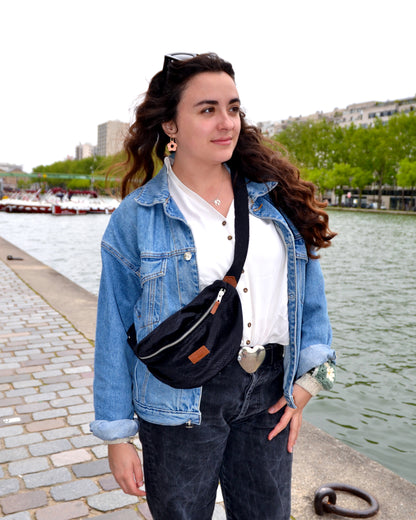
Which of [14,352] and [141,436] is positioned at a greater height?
[141,436]

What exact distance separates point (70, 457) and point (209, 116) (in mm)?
2682

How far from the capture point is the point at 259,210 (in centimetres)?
186

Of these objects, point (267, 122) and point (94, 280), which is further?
point (267, 122)

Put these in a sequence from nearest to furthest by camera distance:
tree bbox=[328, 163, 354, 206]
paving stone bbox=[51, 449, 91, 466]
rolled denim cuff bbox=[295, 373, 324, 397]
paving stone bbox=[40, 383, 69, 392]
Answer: rolled denim cuff bbox=[295, 373, 324, 397] < paving stone bbox=[51, 449, 91, 466] < paving stone bbox=[40, 383, 69, 392] < tree bbox=[328, 163, 354, 206]

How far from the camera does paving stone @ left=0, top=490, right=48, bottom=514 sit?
115 inches

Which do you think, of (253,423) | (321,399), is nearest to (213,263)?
(253,423)

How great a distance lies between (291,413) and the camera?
186 centimetres

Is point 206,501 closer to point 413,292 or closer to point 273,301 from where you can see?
point 273,301

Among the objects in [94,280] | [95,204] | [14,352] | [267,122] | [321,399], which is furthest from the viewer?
[267,122]

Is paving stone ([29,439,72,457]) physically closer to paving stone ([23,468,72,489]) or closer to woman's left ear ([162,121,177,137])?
paving stone ([23,468,72,489])

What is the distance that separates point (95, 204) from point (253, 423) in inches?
2316

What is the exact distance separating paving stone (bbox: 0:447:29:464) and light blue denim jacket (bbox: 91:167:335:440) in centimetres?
206

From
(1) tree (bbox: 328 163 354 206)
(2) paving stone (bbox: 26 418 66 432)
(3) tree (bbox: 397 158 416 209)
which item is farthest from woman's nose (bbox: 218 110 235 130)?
(1) tree (bbox: 328 163 354 206)

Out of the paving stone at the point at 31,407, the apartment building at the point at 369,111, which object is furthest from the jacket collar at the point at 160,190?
the apartment building at the point at 369,111
